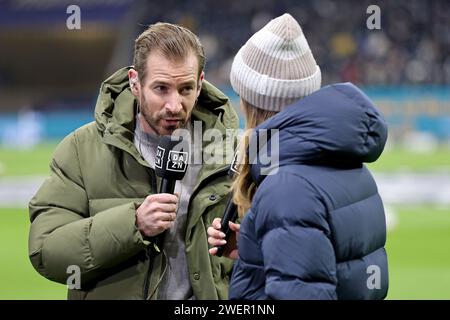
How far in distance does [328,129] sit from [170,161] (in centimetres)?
85

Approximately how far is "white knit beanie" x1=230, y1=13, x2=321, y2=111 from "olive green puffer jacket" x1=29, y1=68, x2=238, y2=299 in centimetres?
70

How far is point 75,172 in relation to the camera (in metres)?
3.96

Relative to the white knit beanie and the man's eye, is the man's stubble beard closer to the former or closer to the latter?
the man's eye

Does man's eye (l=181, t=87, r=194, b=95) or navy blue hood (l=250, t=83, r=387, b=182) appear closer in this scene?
navy blue hood (l=250, t=83, r=387, b=182)

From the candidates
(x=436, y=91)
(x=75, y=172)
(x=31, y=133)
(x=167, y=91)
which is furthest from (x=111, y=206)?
(x=31, y=133)

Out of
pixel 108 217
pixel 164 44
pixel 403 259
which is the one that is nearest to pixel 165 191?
pixel 108 217

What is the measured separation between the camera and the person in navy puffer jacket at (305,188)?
9.64ft

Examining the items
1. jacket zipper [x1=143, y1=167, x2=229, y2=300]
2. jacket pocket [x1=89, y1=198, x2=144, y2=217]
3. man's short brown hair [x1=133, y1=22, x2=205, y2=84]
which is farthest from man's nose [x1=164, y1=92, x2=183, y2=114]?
jacket pocket [x1=89, y1=198, x2=144, y2=217]

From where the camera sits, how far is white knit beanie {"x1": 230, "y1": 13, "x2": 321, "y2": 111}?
3.34m

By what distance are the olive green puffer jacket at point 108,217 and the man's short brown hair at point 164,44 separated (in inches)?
9.1

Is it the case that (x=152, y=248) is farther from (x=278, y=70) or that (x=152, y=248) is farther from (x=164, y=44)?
(x=278, y=70)

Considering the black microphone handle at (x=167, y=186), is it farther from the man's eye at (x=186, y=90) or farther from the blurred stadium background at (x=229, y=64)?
the blurred stadium background at (x=229, y=64)

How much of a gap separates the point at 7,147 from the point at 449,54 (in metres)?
14.5

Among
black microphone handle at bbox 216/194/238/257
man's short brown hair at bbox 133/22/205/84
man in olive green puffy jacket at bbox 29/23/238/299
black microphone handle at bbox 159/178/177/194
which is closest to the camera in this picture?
black microphone handle at bbox 216/194/238/257
